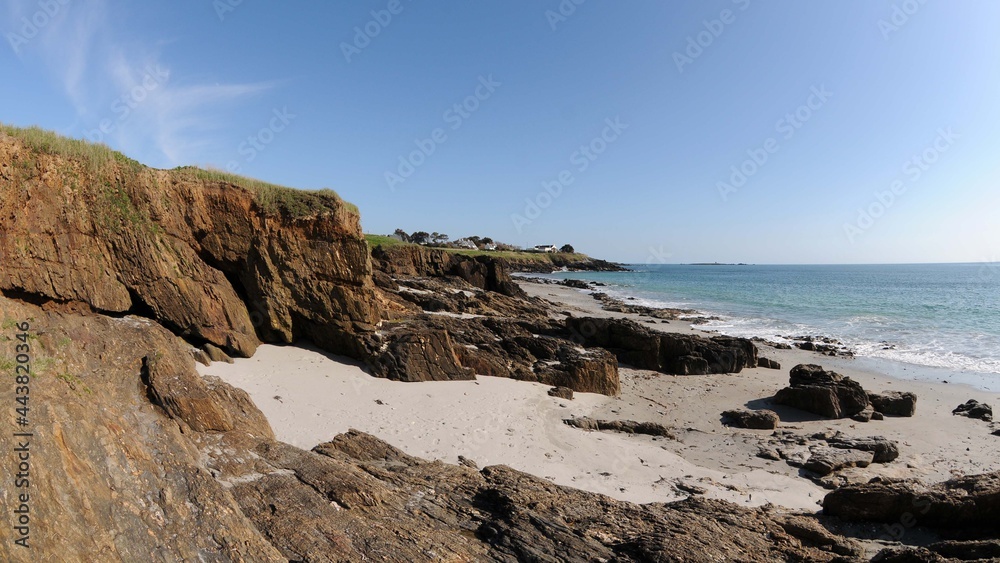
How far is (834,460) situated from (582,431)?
17.2ft

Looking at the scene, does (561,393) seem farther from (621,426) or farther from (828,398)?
(828,398)

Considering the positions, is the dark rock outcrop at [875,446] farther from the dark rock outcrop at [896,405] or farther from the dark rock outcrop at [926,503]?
the dark rock outcrop at [896,405]

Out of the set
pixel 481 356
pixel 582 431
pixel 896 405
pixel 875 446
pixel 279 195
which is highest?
pixel 279 195

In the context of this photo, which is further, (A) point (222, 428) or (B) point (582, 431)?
(B) point (582, 431)

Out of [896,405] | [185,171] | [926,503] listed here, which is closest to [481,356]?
[185,171]

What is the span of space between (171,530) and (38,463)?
41.3 inches

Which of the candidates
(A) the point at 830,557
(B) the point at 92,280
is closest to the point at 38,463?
(A) the point at 830,557

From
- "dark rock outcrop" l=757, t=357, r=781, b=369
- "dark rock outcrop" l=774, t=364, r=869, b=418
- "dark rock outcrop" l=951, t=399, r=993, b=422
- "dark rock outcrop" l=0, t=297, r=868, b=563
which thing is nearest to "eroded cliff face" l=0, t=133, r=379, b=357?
"dark rock outcrop" l=0, t=297, r=868, b=563

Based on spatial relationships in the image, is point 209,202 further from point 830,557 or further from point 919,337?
point 919,337

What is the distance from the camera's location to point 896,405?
49.5 feet

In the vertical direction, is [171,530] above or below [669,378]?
above

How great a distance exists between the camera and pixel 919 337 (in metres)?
29.2

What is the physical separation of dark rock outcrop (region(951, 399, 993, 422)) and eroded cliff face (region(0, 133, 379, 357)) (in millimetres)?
17960

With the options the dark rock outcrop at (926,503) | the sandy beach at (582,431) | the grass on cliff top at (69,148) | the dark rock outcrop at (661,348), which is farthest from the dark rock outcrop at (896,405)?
the grass on cliff top at (69,148)
